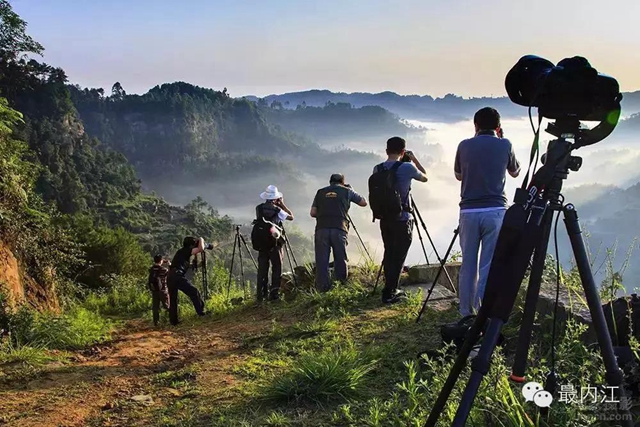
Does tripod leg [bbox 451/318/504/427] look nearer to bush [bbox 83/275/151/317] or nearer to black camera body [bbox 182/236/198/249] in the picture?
black camera body [bbox 182/236/198/249]

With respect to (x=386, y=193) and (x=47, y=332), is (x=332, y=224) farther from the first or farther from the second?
(x=47, y=332)

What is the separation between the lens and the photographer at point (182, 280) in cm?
786

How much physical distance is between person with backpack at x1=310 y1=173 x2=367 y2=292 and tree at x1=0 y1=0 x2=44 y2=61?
9.42 meters

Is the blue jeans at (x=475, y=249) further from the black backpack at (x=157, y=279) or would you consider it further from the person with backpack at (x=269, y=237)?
the black backpack at (x=157, y=279)

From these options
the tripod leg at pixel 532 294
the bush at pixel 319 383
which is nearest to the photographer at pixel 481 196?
the bush at pixel 319 383

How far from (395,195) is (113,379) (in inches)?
129

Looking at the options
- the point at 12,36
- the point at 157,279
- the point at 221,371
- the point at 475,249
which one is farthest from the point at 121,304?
the point at 12,36

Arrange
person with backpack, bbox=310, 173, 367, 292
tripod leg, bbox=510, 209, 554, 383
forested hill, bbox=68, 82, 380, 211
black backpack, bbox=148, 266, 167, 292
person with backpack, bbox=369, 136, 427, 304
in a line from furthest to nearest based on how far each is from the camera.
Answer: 1. forested hill, bbox=68, 82, 380, 211
2. black backpack, bbox=148, 266, 167, 292
3. person with backpack, bbox=310, 173, 367, 292
4. person with backpack, bbox=369, 136, 427, 304
5. tripod leg, bbox=510, 209, 554, 383

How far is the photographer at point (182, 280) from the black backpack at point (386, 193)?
12.2ft

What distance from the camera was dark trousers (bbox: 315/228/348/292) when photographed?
7262 mm

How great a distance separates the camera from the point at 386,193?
→ 5.39 metres

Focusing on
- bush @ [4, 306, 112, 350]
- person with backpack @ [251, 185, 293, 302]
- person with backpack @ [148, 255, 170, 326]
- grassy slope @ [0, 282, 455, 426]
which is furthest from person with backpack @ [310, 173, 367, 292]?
bush @ [4, 306, 112, 350]

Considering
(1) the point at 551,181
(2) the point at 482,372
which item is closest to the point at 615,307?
(1) the point at 551,181

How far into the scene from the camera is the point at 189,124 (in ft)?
527
